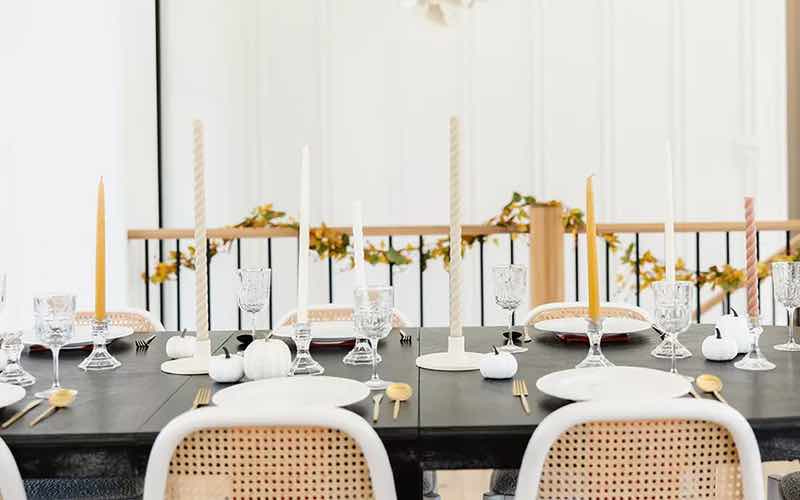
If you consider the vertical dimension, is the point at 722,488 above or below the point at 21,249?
below

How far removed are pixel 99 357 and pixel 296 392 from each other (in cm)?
55

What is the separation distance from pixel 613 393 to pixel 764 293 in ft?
14.8

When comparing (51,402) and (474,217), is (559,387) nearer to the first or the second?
(51,402)

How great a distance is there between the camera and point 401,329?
2.31 meters

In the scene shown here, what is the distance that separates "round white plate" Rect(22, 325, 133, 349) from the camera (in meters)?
2.04

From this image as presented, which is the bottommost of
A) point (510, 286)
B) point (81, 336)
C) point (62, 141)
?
point (81, 336)

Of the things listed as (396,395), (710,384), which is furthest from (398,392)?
(710,384)

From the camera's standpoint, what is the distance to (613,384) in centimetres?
155

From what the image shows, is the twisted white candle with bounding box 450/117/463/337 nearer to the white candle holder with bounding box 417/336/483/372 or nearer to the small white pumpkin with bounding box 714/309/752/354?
the white candle holder with bounding box 417/336/483/372

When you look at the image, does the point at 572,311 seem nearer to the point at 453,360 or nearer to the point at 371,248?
the point at 453,360

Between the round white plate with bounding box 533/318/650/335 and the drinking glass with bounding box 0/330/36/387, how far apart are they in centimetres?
118

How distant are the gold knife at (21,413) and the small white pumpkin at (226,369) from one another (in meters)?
0.30

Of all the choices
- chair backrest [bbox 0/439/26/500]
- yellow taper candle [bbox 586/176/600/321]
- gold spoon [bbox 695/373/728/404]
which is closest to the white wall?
chair backrest [bbox 0/439/26/500]

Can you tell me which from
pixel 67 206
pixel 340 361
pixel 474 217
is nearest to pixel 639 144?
pixel 474 217
